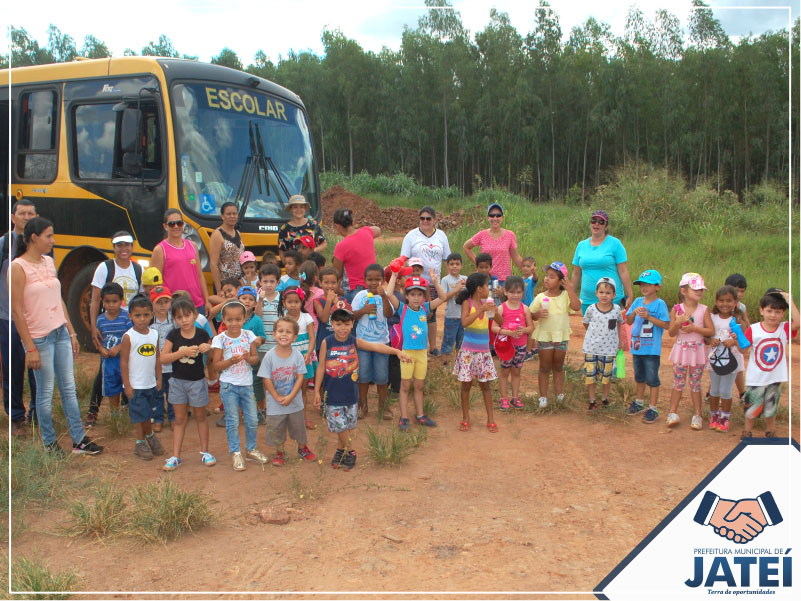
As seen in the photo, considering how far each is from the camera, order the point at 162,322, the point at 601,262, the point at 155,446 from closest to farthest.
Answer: the point at 155,446 < the point at 162,322 < the point at 601,262

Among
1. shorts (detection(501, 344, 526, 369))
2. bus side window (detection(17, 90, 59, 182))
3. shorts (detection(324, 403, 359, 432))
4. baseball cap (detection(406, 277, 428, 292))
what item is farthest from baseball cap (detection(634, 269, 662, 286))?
bus side window (detection(17, 90, 59, 182))

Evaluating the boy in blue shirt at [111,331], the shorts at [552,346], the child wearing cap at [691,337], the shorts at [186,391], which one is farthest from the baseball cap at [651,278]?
the boy in blue shirt at [111,331]

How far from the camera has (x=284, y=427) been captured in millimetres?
4996

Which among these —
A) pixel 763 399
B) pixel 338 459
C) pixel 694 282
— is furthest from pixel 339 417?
pixel 763 399

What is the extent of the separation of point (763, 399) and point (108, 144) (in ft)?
23.0

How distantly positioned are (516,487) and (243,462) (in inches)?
76.7

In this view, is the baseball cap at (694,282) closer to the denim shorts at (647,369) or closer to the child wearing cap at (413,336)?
the denim shorts at (647,369)

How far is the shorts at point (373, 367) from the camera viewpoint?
19.1ft

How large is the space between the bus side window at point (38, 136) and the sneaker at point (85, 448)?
13.7 ft

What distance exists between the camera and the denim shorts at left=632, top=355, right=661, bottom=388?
6.01m

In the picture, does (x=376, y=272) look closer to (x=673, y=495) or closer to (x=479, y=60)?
(x=673, y=495)

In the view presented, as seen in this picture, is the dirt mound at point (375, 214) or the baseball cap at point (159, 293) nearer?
the baseball cap at point (159, 293)

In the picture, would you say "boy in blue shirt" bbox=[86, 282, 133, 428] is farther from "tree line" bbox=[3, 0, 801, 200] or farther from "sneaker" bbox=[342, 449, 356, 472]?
"tree line" bbox=[3, 0, 801, 200]

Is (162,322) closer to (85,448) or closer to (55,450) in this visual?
(85,448)
